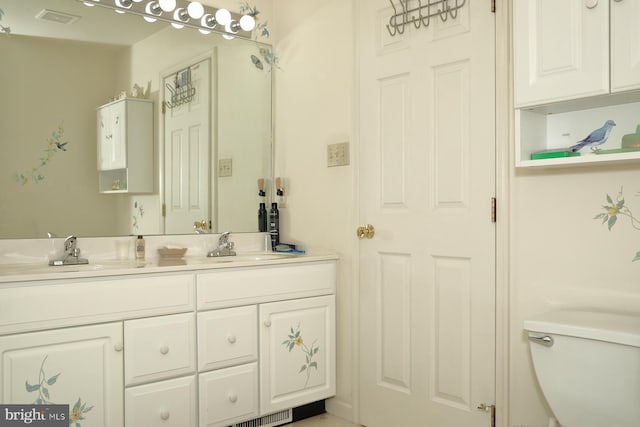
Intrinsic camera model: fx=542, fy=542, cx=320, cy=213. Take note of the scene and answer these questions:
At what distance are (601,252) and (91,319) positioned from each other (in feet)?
5.77

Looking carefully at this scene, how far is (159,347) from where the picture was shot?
2.07 metres

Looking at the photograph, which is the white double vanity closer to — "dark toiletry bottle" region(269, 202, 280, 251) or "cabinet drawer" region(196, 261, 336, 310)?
"cabinet drawer" region(196, 261, 336, 310)

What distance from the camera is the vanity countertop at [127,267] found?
5.94 ft

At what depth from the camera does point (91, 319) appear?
1.91 m

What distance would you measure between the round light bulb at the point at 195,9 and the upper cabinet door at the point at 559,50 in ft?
5.15

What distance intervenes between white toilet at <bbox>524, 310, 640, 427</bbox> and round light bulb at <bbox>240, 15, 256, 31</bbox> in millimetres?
2046

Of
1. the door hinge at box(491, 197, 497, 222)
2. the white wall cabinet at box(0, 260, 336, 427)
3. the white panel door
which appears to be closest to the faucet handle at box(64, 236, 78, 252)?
the white wall cabinet at box(0, 260, 336, 427)

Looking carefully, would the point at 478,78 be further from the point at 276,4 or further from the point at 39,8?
the point at 39,8

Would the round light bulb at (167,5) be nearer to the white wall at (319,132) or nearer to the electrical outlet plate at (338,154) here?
the white wall at (319,132)

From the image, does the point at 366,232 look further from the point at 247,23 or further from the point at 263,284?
the point at 247,23

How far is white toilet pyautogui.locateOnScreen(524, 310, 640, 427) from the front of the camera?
1521mm

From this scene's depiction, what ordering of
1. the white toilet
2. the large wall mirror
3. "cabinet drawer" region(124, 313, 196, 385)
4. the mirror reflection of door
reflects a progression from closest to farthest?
the white toilet → "cabinet drawer" region(124, 313, 196, 385) → the large wall mirror → the mirror reflection of door

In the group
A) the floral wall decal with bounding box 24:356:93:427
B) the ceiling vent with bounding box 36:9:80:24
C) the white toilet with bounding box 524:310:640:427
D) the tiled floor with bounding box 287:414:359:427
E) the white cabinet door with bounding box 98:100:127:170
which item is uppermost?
the ceiling vent with bounding box 36:9:80:24

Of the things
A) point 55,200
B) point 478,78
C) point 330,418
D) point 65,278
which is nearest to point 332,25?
point 478,78
